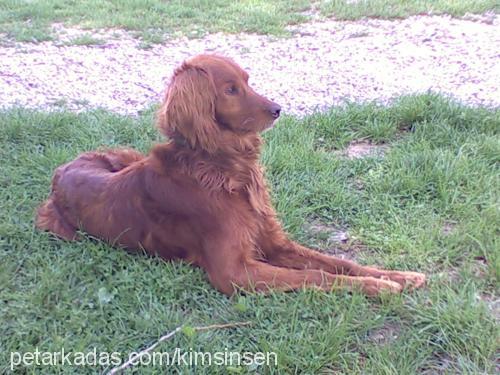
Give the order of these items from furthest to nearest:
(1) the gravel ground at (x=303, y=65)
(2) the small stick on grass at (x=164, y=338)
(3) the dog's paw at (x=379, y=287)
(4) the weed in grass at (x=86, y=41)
→ (4) the weed in grass at (x=86, y=41) → (1) the gravel ground at (x=303, y=65) → (3) the dog's paw at (x=379, y=287) → (2) the small stick on grass at (x=164, y=338)

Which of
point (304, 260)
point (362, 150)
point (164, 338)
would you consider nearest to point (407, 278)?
point (304, 260)

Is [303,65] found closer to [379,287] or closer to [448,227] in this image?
[448,227]

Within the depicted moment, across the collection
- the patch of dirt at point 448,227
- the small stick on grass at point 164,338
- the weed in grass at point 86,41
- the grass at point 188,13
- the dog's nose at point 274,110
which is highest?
the dog's nose at point 274,110

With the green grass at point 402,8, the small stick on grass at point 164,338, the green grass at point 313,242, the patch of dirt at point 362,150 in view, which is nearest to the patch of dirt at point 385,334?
the green grass at point 313,242

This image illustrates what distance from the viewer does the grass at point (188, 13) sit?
22.5 feet

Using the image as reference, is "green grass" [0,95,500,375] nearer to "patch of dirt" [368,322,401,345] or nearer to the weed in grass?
"patch of dirt" [368,322,401,345]

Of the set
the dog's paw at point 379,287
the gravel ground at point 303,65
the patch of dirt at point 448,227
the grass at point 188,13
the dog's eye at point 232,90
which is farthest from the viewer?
the grass at point 188,13

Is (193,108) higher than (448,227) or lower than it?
higher

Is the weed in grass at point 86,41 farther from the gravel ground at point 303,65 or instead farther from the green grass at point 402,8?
the green grass at point 402,8

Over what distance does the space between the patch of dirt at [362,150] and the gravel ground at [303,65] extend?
2.33 feet

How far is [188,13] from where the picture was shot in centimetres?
746

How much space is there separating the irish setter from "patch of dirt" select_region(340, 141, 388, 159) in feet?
3.99

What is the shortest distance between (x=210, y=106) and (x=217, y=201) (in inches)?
16.2

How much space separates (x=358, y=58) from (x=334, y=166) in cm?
225
